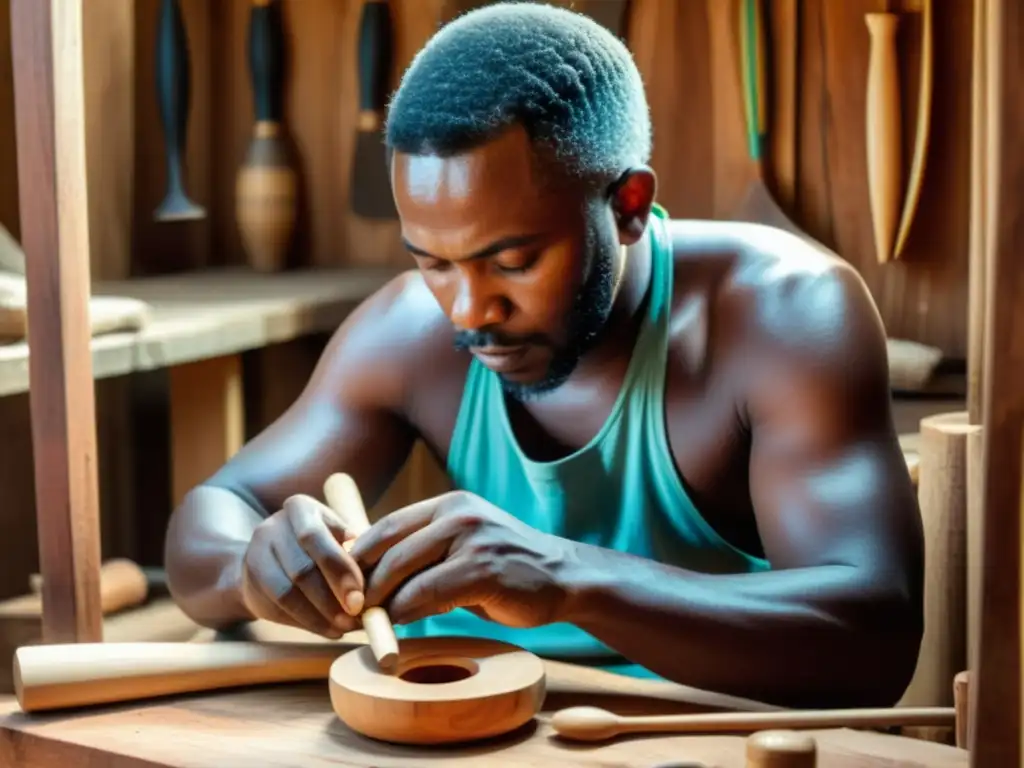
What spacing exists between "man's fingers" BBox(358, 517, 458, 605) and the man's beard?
29 cm

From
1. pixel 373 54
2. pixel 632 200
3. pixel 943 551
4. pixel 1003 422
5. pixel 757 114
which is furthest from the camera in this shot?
pixel 373 54

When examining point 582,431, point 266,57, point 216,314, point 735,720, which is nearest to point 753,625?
point 735,720

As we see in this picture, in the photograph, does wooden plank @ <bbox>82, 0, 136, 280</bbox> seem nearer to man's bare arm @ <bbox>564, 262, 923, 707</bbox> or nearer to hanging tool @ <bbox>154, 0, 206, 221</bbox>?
hanging tool @ <bbox>154, 0, 206, 221</bbox>

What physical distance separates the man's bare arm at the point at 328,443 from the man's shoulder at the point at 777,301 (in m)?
0.39

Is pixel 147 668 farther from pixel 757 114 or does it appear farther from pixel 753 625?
pixel 757 114

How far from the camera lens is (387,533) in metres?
1.36

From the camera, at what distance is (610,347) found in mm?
1760

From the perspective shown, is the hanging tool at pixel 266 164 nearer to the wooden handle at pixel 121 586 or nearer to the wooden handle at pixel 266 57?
the wooden handle at pixel 266 57

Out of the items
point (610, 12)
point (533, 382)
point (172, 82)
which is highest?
point (610, 12)

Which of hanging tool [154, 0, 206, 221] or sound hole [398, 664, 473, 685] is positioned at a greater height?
hanging tool [154, 0, 206, 221]

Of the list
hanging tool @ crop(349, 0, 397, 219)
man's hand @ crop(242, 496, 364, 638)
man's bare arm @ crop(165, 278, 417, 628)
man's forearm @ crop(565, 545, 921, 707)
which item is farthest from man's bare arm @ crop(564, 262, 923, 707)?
hanging tool @ crop(349, 0, 397, 219)

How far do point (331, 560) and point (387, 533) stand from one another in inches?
2.2

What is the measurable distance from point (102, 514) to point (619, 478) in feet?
4.88

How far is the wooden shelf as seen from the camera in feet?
7.02
